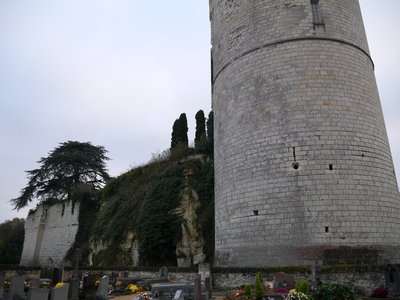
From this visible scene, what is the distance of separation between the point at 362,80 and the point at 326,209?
495cm

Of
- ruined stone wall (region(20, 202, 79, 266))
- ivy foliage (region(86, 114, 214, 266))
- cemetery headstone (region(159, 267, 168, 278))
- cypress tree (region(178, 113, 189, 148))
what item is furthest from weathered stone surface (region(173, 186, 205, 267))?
ruined stone wall (region(20, 202, 79, 266))

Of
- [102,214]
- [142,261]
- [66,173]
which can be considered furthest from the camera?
[66,173]

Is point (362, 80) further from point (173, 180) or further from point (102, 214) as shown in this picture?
point (102, 214)

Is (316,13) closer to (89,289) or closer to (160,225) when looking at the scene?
(160,225)

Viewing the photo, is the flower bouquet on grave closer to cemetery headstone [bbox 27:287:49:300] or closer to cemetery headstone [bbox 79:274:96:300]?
cemetery headstone [bbox 27:287:49:300]

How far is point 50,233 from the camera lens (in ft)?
95.1

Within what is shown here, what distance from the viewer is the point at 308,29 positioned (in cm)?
1210

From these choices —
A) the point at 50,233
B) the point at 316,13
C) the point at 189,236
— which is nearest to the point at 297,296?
the point at 189,236

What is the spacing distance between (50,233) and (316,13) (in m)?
26.2

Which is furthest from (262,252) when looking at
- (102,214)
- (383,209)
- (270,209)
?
(102,214)

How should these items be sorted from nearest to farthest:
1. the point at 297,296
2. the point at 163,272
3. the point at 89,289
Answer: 1. the point at 297,296
2. the point at 89,289
3. the point at 163,272

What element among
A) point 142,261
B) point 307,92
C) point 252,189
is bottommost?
point 142,261

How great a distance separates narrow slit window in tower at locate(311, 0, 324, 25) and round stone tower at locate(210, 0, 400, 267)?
3 centimetres

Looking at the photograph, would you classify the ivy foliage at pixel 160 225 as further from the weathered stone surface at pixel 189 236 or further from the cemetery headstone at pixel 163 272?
the cemetery headstone at pixel 163 272
